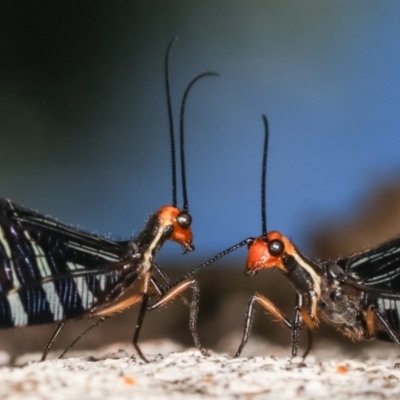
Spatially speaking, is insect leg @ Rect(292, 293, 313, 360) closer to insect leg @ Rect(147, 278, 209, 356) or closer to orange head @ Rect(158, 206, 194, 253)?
insect leg @ Rect(147, 278, 209, 356)

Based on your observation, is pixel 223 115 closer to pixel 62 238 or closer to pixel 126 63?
pixel 126 63

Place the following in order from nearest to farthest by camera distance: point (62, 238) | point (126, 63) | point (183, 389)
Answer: point (183, 389) → point (62, 238) → point (126, 63)

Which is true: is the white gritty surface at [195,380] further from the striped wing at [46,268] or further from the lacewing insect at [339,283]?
the lacewing insect at [339,283]

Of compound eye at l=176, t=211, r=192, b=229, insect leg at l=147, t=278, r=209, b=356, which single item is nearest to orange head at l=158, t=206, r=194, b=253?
compound eye at l=176, t=211, r=192, b=229

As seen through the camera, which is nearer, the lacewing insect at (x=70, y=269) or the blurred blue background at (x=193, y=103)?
the lacewing insect at (x=70, y=269)

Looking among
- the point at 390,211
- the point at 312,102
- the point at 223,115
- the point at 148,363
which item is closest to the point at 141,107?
the point at 223,115

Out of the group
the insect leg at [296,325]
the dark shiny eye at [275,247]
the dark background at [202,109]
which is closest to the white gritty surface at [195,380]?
the insect leg at [296,325]
